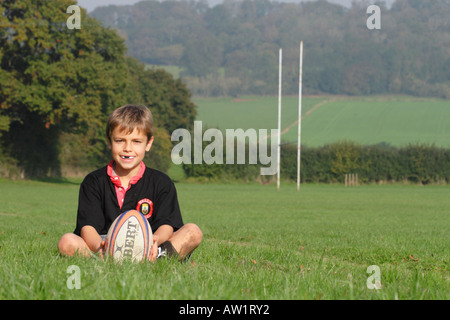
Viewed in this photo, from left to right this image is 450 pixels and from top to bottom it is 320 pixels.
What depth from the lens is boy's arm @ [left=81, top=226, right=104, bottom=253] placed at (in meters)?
5.60

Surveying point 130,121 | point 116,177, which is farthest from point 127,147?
point 116,177

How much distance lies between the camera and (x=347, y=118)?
103938 millimetres

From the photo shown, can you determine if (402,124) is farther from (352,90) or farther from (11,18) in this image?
(11,18)

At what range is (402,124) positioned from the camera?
9838 centimetres

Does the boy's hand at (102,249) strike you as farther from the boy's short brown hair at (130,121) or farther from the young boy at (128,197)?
the boy's short brown hair at (130,121)

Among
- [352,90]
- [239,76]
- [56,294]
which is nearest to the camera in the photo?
[56,294]

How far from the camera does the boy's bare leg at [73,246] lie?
18.1ft

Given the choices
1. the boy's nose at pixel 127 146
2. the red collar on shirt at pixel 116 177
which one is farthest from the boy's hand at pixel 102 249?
the boy's nose at pixel 127 146

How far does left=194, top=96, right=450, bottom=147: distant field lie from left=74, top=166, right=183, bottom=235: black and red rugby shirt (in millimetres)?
80220

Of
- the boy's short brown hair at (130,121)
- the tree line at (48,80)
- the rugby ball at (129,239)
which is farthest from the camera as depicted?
the tree line at (48,80)

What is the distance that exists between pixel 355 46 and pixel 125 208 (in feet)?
627

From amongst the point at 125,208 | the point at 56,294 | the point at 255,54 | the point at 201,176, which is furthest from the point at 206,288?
the point at 255,54

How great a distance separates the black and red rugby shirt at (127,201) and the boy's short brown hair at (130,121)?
462mm

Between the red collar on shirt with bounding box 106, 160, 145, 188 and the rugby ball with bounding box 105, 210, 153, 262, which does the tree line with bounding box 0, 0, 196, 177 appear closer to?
the red collar on shirt with bounding box 106, 160, 145, 188
